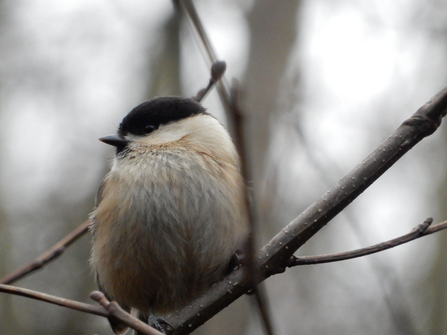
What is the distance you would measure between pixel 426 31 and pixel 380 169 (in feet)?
14.6

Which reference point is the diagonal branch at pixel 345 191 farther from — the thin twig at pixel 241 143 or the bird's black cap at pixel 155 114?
the bird's black cap at pixel 155 114

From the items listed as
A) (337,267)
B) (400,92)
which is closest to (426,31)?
(400,92)

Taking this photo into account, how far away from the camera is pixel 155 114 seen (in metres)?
2.96

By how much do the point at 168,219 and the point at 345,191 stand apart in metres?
0.93

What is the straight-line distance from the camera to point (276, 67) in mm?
5078

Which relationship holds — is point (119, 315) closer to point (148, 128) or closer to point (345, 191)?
point (345, 191)

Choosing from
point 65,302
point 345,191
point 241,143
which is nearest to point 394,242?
point 345,191

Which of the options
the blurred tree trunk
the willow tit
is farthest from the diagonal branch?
the blurred tree trunk

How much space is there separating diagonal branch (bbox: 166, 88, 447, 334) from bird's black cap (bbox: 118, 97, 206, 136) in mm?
1154

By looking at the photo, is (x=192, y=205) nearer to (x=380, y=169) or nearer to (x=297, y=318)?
(x=380, y=169)

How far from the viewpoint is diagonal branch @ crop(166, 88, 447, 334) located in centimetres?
192

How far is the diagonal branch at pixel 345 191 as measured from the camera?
6.29 ft

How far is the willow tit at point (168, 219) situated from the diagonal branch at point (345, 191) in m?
0.41

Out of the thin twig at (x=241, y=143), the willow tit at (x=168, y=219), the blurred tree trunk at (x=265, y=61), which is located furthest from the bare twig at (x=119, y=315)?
the blurred tree trunk at (x=265, y=61)
